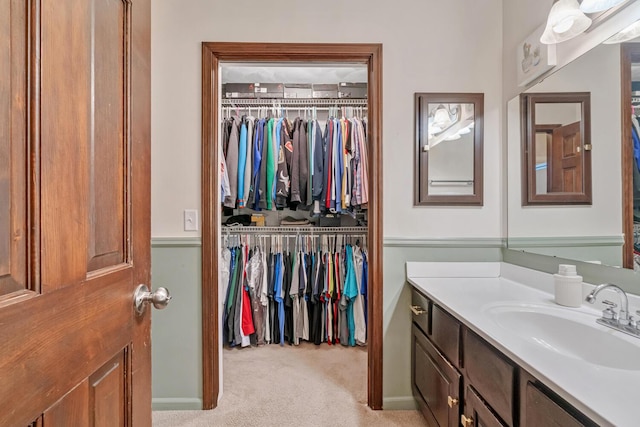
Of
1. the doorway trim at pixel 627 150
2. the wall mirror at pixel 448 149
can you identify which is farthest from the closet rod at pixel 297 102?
the doorway trim at pixel 627 150

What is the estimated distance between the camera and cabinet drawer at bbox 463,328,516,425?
87 centimetres

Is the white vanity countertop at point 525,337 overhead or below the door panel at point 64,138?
below

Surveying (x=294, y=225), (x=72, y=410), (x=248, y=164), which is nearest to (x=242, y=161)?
(x=248, y=164)

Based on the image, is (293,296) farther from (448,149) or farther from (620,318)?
(620,318)

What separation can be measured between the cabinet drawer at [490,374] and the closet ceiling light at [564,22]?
1.25 metres

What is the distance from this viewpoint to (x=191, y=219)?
1.71 m

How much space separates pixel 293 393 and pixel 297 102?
2.27m

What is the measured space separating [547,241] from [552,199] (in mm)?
197

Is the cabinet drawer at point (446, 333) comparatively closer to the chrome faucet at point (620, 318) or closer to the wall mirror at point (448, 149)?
the chrome faucet at point (620, 318)

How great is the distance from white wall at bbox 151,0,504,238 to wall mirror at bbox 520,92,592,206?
0.21m

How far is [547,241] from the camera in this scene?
1438 mm

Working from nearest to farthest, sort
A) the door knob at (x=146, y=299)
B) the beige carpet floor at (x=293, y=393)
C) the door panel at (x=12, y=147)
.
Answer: the door panel at (x=12, y=147) < the door knob at (x=146, y=299) < the beige carpet floor at (x=293, y=393)

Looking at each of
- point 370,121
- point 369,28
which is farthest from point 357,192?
point 369,28

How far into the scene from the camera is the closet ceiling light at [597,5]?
1081mm
